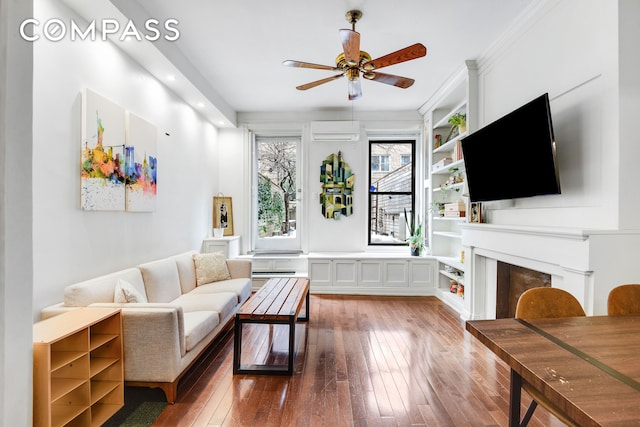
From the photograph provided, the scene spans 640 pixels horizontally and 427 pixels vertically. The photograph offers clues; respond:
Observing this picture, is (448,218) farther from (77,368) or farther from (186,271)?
(77,368)

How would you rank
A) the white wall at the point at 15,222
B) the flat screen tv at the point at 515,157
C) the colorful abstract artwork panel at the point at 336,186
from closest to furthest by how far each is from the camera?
the white wall at the point at 15,222
the flat screen tv at the point at 515,157
the colorful abstract artwork panel at the point at 336,186

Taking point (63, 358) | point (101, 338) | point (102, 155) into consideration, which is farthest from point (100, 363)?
point (102, 155)

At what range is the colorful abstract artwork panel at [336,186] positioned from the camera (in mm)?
5297

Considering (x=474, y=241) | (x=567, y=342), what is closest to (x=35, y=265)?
(x=567, y=342)

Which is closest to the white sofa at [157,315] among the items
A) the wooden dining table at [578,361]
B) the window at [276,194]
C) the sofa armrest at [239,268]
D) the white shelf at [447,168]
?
the sofa armrest at [239,268]

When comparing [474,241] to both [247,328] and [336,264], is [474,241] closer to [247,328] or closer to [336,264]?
[336,264]

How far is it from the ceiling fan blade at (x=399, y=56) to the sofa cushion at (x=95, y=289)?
2.63 meters

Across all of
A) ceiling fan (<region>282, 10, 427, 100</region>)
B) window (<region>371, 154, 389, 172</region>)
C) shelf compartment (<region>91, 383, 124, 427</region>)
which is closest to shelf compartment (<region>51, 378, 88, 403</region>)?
shelf compartment (<region>91, 383, 124, 427</region>)

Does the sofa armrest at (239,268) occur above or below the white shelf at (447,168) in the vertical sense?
below

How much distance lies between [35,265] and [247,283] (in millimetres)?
2129

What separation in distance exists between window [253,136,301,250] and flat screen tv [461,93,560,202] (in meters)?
3.04

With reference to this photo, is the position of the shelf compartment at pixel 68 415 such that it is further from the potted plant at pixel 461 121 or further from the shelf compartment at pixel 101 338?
the potted plant at pixel 461 121

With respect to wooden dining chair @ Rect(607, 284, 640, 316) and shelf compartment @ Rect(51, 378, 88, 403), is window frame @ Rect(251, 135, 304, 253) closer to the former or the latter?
shelf compartment @ Rect(51, 378, 88, 403)

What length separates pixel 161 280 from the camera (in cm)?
297
